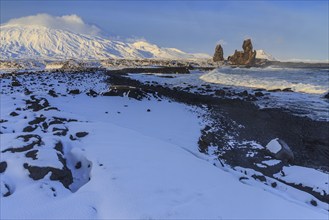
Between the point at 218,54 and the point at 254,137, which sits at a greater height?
the point at 254,137

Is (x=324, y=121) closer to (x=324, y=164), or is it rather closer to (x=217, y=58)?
(x=324, y=164)

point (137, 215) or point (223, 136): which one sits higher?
point (137, 215)

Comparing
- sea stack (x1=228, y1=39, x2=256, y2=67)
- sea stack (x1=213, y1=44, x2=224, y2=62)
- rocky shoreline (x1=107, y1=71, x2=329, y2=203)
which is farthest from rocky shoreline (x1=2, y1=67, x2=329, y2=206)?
sea stack (x1=213, y1=44, x2=224, y2=62)

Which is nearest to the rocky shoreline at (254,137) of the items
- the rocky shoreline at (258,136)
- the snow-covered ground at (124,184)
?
the rocky shoreline at (258,136)

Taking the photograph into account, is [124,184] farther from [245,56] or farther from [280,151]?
[245,56]

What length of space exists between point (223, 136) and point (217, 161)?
3.27 meters

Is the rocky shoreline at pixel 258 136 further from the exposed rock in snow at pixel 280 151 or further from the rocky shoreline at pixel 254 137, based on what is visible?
the exposed rock in snow at pixel 280 151

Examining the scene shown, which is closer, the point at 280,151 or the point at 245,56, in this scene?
the point at 280,151

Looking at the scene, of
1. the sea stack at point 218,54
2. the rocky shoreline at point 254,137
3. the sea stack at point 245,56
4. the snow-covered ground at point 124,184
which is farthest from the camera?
the sea stack at point 218,54

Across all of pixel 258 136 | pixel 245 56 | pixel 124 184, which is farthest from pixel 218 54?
pixel 124 184

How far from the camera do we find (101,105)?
1384 centimetres

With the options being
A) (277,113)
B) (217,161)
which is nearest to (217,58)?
(277,113)

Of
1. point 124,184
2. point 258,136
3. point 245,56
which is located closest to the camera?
point 124,184

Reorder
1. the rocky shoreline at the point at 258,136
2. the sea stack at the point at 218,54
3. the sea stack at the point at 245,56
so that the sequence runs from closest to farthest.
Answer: the rocky shoreline at the point at 258,136, the sea stack at the point at 245,56, the sea stack at the point at 218,54
